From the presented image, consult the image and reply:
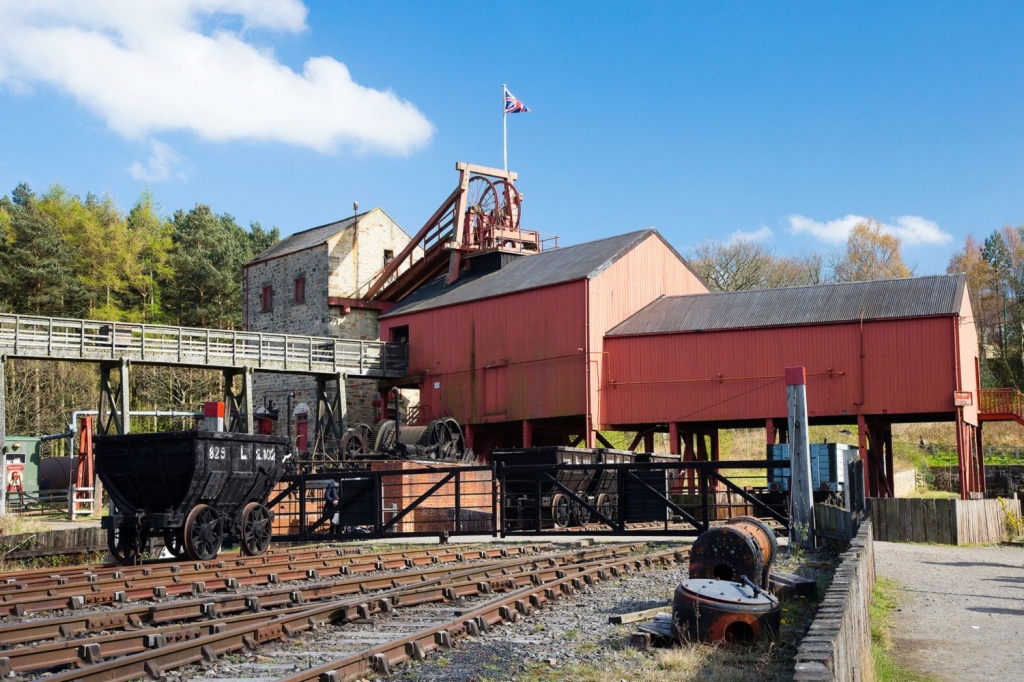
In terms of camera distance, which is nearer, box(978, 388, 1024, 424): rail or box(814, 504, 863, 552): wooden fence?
box(814, 504, 863, 552): wooden fence

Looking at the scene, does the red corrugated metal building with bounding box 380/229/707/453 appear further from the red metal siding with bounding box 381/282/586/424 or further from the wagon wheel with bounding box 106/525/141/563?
the wagon wheel with bounding box 106/525/141/563

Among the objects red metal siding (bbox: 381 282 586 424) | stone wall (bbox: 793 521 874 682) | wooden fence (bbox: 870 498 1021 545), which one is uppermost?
red metal siding (bbox: 381 282 586 424)

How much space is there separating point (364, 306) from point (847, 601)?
39.3 m

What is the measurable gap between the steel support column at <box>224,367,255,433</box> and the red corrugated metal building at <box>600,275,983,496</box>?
11.6 metres

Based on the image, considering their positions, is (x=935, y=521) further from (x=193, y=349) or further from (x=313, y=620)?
(x=193, y=349)

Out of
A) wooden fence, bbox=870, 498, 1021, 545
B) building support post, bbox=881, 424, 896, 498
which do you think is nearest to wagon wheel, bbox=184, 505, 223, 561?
wooden fence, bbox=870, 498, 1021, 545

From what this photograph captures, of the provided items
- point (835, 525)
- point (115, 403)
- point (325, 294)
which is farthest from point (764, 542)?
point (325, 294)

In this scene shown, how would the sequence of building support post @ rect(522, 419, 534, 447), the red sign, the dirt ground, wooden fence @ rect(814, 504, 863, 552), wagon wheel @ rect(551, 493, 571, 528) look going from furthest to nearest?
building support post @ rect(522, 419, 534, 447), the red sign, wagon wheel @ rect(551, 493, 571, 528), wooden fence @ rect(814, 504, 863, 552), the dirt ground

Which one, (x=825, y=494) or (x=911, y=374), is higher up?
(x=911, y=374)

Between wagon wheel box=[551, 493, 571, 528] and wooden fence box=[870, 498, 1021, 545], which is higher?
wagon wheel box=[551, 493, 571, 528]

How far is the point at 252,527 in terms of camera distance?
55.0ft

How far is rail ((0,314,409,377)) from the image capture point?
31922 millimetres

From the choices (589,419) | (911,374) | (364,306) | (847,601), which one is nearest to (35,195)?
(364,306)

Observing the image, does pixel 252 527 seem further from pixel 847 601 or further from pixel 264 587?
pixel 847 601
